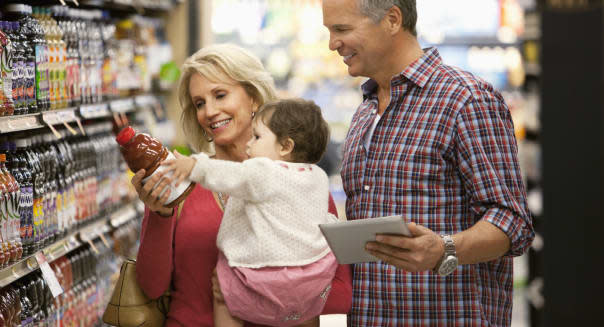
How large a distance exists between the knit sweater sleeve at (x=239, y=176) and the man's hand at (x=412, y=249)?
322 millimetres

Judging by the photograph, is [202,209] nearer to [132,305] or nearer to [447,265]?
[132,305]

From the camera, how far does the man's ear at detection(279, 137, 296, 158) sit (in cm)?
237

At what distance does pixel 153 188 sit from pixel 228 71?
0.60 metres

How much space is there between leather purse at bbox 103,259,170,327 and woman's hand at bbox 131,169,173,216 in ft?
1.26

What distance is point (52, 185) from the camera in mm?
3342

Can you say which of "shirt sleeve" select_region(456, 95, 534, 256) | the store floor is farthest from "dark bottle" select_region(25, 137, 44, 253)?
the store floor

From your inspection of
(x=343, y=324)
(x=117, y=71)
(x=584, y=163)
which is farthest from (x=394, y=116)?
(x=343, y=324)

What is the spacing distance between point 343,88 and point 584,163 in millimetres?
3706

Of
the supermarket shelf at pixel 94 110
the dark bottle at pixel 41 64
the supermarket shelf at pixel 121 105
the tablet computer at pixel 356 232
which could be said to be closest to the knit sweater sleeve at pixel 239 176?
the tablet computer at pixel 356 232

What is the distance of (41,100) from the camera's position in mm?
3193

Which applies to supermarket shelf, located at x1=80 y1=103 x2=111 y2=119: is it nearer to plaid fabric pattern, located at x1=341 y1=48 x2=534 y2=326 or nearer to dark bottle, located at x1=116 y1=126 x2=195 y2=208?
dark bottle, located at x1=116 y1=126 x2=195 y2=208

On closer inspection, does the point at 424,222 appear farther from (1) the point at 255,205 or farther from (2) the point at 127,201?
(2) the point at 127,201

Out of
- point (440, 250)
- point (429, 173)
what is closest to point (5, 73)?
point (429, 173)

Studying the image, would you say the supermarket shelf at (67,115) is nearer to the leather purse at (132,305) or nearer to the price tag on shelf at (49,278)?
the price tag on shelf at (49,278)
